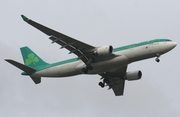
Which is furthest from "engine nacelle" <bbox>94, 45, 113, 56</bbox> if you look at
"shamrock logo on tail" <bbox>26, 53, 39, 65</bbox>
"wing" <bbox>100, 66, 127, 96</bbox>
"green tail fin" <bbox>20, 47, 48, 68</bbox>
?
"shamrock logo on tail" <bbox>26, 53, 39, 65</bbox>

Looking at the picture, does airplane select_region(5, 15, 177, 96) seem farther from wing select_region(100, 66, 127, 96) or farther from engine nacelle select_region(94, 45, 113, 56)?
wing select_region(100, 66, 127, 96)

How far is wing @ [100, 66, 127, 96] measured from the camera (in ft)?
197

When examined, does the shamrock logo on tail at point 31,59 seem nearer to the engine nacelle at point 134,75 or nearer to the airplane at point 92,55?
the airplane at point 92,55

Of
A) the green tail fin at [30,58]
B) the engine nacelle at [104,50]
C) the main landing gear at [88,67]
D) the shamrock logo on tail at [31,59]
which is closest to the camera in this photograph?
the engine nacelle at [104,50]

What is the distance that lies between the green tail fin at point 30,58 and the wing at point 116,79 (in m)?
8.57

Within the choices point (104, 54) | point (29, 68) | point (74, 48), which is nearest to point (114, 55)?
point (104, 54)

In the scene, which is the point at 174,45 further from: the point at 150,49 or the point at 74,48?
the point at 74,48

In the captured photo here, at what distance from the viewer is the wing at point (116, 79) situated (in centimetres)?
6008

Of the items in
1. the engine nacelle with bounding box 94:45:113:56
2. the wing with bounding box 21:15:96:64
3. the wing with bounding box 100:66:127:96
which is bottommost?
the wing with bounding box 100:66:127:96

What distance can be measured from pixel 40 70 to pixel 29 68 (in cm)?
148

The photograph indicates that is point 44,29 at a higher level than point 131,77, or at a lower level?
higher

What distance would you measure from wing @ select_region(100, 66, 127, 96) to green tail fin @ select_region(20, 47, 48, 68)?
857cm

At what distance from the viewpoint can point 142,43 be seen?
52344 millimetres

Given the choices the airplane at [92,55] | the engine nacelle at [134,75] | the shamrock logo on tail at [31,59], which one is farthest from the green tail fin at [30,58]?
the engine nacelle at [134,75]
